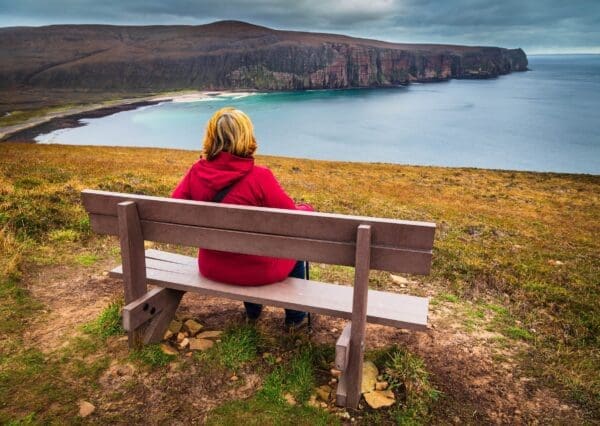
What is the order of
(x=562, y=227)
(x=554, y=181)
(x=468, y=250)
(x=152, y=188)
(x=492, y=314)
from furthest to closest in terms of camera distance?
(x=554, y=181) → (x=562, y=227) → (x=152, y=188) → (x=468, y=250) → (x=492, y=314)

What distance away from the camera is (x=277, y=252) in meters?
3.05

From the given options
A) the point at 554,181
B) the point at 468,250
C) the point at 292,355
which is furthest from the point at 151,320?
the point at 554,181

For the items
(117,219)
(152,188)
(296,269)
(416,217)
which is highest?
(117,219)

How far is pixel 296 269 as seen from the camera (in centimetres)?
405

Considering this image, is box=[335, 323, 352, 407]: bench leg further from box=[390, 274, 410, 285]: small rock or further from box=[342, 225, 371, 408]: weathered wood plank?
box=[390, 274, 410, 285]: small rock

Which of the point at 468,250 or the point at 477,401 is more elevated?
the point at 477,401

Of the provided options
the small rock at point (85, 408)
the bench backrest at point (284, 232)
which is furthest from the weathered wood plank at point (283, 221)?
the small rock at point (85, 408)

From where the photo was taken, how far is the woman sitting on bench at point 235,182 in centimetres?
334

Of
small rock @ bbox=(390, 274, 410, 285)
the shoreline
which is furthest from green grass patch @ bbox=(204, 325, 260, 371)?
the shoreline

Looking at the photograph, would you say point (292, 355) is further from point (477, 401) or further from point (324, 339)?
point (477, 401)

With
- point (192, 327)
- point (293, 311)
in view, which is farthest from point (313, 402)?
point (192, 327)

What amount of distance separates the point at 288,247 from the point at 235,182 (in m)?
0.76

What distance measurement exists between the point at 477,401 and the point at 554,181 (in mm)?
33795

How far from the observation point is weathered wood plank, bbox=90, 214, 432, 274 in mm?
2797
